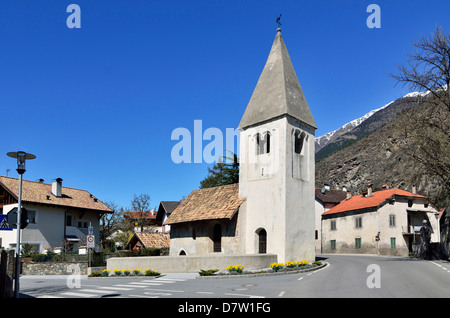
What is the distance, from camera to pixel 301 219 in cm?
3134

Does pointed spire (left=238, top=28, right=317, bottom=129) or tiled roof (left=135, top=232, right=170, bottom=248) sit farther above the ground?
pointed spire (left=238, top=28, right=317, bottom=129)

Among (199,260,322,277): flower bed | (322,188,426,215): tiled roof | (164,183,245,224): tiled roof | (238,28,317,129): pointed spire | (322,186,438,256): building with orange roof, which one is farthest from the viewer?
(322,188,426,215): tiled roof

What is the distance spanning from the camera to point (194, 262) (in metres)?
26.1

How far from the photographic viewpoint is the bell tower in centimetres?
3022

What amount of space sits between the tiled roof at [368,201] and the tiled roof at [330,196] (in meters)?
3.08

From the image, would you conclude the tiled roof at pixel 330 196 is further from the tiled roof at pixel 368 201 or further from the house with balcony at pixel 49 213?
the house with balcony at pixel 49 213

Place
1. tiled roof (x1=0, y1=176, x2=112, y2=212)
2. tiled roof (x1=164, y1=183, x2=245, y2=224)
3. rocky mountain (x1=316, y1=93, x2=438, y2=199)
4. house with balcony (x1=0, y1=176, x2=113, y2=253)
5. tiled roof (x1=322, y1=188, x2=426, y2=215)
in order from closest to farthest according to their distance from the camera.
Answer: tiled roof (x1=164, y1=183, x2=245, y2=224) < house with balcony (x1=0, y1=176, x2=113, y2=253) < tiled roof (x1=0, y1=176, x2=112, y2=212) < tiled roof (x1=322, y1=188, x2=426, y2=215) < rocky mountain (x1=316, y1=93, x2=438, y2=199)

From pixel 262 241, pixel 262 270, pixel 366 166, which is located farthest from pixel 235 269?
pixel 366 166

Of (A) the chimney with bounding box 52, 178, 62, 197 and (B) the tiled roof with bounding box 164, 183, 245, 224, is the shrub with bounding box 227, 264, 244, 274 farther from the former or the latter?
(A) the chimney with bounding box 52, 178, 62, 197

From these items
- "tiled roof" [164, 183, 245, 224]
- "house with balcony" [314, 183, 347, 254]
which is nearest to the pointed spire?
"tiled roof" [164, 183, 245, 224]

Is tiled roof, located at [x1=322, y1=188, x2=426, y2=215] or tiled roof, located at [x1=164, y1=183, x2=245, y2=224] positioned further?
tiled roof, located at [x1=322, y1=188, x2=426, y2=215]

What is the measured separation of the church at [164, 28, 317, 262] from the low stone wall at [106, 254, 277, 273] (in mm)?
3291

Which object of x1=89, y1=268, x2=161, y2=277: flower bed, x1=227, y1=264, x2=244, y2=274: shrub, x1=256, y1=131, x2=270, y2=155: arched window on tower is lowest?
x1=89, y1=268, x2=161, y2=277: flower bed
